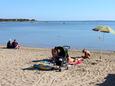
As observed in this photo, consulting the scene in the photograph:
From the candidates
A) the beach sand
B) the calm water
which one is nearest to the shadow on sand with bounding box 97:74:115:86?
the beach sand

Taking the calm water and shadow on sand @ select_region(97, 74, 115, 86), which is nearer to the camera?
shadow on sand @ select_region(97, 74, 115, 86)

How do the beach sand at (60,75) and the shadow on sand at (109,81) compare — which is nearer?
the shadow on sand at (109,81)

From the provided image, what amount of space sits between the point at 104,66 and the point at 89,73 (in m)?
2.16

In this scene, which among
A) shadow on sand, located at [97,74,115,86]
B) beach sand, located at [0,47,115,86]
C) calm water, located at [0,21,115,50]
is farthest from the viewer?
calm water, located at [0,21,115,50]

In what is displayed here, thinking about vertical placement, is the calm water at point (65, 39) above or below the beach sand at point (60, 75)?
below

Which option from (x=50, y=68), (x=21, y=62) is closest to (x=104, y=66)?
(x=50, y=68)

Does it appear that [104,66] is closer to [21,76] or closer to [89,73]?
[89,73]

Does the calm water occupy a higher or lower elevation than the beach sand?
lower

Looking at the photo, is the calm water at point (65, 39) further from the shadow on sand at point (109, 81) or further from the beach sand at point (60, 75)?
the shadow on sand at point (109, 81)

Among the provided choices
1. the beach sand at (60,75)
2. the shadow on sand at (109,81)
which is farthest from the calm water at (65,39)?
the shadow on sand at (109,81)

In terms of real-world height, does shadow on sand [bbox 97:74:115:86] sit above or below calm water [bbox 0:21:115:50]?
above

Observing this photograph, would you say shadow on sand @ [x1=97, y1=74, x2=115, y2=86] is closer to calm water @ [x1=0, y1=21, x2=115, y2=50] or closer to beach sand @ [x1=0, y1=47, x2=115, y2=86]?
beach sand @ [x1=0, y1=47, x2=115, y2=86]

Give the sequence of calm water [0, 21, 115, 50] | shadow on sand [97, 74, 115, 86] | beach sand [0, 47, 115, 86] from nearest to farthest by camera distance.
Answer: shadow on sand [97, 74, 115, 86]
beach sand [0, 47, 115, 86]
calm water [0, 21, 115, 50]

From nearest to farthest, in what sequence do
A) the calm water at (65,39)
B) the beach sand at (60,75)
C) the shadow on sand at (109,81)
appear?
the shadow on sand at (109,81), the beach sand at (60,75), the calm water at (65,39)
